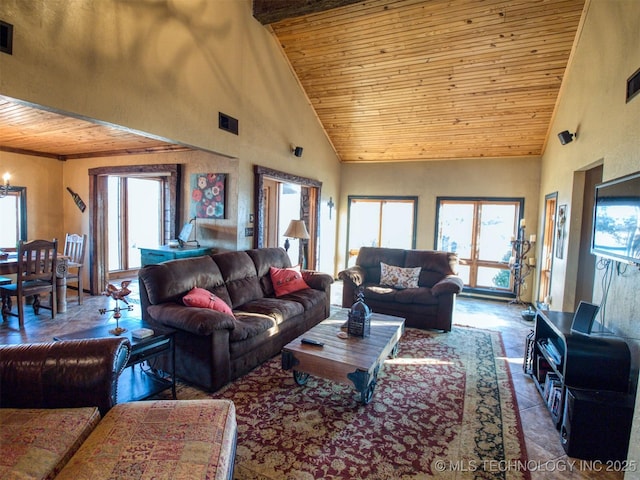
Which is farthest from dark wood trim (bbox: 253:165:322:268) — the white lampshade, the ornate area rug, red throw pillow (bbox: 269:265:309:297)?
the ornate area rug

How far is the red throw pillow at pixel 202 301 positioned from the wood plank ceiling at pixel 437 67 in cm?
376

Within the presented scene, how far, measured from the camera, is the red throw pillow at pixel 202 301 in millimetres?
3008

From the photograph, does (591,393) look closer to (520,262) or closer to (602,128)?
(602,128)

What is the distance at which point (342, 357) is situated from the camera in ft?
8.54

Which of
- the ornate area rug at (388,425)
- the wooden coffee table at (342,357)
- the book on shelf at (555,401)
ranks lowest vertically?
the ornate area rug at (388,425)

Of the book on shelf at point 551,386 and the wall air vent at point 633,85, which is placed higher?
the wall air vent at point 633,85

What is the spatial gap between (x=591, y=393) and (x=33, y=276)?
18.7 feet

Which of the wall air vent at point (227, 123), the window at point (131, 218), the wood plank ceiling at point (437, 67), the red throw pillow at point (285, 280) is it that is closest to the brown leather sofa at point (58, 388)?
→ the red throw pillow at point (285, 280)

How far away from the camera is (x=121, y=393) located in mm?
2506

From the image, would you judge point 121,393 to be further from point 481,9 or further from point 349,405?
point 481,9

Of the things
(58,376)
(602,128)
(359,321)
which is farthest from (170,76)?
(602,128)

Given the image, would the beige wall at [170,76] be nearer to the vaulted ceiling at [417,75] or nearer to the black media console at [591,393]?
the vaulted ceiling at [417,75]

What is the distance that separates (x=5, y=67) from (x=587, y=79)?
206 inches

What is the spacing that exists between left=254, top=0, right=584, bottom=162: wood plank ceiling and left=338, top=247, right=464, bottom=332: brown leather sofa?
2355 mm
